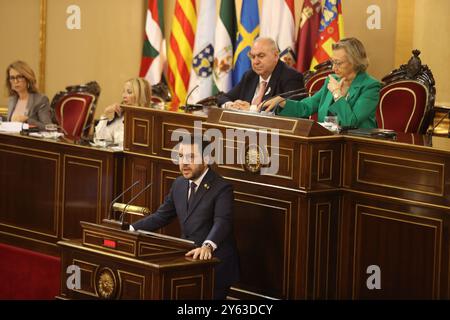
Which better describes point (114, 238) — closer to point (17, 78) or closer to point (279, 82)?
point (279, 82)

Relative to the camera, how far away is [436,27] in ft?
26.2

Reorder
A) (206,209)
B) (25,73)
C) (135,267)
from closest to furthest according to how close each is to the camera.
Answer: (135,267) → (206,209) → (25,73)

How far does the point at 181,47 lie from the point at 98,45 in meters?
Result: 1.37

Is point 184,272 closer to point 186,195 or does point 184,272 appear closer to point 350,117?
point 186,195

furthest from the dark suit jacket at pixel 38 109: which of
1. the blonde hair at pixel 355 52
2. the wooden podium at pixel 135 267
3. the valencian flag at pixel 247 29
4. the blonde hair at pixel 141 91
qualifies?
the blonde hair at pixel 355 52

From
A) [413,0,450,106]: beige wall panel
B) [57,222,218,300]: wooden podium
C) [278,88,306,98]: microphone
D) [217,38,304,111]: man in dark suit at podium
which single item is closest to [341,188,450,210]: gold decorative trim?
[278,88,306,98]: microphone

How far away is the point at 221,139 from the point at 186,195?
1.59 feet

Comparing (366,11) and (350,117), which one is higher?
(366,11)

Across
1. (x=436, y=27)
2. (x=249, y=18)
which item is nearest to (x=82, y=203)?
(x=249, y=18)

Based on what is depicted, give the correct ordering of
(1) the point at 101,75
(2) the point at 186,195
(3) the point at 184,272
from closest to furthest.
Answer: (3) the point at 184,272 → (2) the point at 186,195 → (1) the point at 101,75

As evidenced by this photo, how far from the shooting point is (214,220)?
17.9ft

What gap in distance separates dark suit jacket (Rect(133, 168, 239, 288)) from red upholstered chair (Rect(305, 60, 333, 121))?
77.7 inches

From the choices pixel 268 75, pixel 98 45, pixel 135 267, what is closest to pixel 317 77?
pixel 268 75

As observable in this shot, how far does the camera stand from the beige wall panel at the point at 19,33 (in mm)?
10383
